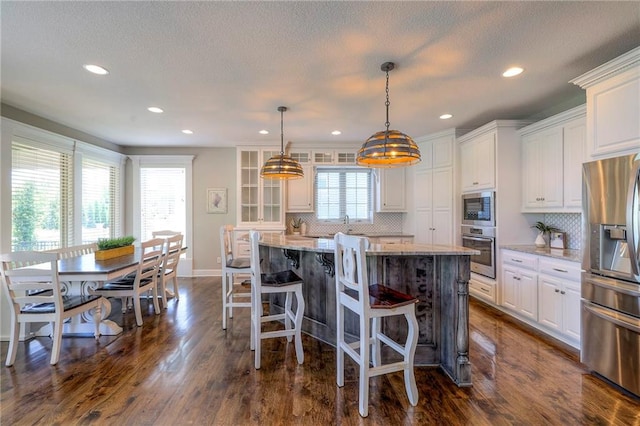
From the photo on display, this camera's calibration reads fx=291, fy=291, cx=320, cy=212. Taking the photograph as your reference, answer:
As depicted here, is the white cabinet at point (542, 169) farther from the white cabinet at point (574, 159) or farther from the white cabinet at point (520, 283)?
the white cabinet at point (520, 283)

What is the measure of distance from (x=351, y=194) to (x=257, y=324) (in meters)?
3.85

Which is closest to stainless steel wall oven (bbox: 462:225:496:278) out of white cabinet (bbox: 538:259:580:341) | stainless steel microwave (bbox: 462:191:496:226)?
stainless steel microwave (bbox: 462:191:496:226)

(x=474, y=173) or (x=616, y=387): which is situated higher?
(x=474, y=173)

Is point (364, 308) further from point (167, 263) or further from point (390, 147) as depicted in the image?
point (167, 263)

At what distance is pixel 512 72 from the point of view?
8.82 feet

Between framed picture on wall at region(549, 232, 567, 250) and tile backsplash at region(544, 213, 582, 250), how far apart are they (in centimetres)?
7

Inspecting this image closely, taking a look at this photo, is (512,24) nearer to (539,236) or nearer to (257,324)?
(539,236)

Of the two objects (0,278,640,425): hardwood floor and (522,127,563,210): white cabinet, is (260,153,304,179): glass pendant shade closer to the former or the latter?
(0,278,640,425): hardwood floor

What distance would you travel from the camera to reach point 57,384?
221cm

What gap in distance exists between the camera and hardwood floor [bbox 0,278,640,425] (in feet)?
6.09

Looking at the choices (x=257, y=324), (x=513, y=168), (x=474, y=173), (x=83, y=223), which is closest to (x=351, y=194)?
(x=474, y=173)

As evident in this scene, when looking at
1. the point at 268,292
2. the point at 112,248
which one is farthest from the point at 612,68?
the point at 112,248

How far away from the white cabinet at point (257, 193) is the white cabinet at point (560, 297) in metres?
3.95

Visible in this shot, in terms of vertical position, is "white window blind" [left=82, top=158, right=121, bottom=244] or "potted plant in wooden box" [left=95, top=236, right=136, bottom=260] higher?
"white window blind" [left=82, top=158, right=121, bottom=244]
